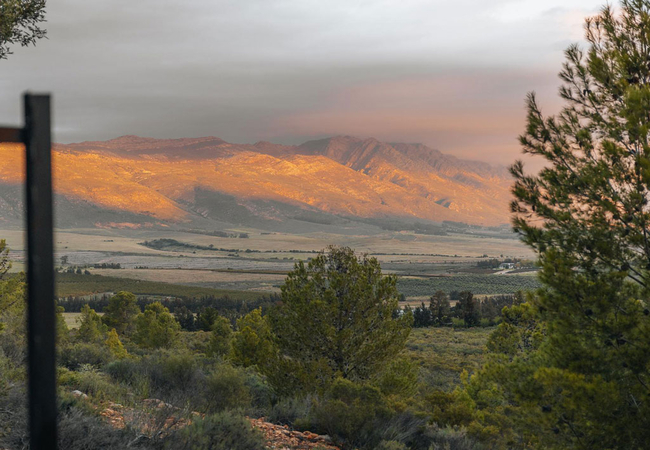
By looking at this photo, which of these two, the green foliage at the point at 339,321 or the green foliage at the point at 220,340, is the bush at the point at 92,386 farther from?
the green foliage at the point at 220,340

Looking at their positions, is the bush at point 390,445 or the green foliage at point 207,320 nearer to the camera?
the bush at point 390,445

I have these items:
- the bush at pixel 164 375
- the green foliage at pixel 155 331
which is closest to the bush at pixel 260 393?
the bush at pixel 164 375

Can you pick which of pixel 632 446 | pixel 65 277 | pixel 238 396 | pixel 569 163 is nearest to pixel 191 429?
pixel 238 396

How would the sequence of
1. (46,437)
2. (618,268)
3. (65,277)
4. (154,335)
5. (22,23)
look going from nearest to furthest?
(46,437) → (618,268) → (22,23) → (154,335) → (65,277)

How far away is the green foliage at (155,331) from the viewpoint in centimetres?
4366

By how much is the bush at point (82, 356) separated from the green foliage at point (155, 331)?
89.2 ft

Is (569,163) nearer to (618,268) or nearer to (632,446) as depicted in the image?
(618,268)

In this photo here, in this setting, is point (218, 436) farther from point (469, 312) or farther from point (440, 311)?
point (440, 311)

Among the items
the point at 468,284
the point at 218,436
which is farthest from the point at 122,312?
the point at 468,284

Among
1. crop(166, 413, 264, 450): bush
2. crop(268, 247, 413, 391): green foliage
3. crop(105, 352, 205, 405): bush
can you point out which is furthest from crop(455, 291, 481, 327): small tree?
crop(166, 413, 264, 450): bush

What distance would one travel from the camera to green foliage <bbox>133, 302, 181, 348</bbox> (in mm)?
43656

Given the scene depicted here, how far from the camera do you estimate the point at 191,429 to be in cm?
782

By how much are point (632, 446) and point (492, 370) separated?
2.47 meters

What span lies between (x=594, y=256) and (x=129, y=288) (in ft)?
457
